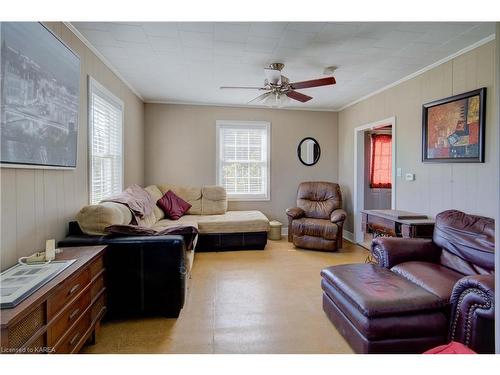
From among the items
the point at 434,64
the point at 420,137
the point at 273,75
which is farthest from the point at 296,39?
the point at 420,137

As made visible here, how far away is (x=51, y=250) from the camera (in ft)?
5.99

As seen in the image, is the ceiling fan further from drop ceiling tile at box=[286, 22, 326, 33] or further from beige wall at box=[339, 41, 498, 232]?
beige wall at box=[339, 41, 498, 232]

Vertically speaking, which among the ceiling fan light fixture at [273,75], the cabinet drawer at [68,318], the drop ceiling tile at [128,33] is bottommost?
the cabinet drawer at [68,318]

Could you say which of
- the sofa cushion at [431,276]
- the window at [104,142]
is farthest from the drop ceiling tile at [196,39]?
the sofa cushion at [431,276]

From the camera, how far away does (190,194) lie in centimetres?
496

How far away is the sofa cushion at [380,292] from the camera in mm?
1745

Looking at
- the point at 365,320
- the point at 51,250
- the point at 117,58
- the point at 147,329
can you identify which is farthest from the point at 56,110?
the point at 365,320

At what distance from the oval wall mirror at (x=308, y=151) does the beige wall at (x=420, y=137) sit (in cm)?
108

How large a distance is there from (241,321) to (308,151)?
12.8 feet

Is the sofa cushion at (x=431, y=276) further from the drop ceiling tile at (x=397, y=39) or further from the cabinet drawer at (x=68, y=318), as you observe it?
the cabinet drawer at (x=68, y=318)

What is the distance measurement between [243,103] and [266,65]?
1.85m

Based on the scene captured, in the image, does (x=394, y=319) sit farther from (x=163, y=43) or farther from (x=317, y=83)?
(x=163, y=43)

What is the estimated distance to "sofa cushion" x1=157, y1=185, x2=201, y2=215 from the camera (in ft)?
16.0

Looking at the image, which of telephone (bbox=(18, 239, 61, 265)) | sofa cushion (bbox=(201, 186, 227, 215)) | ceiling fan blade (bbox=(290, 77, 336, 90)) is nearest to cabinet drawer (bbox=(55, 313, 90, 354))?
telephone (bbox=(18, 239, 61, 265))
